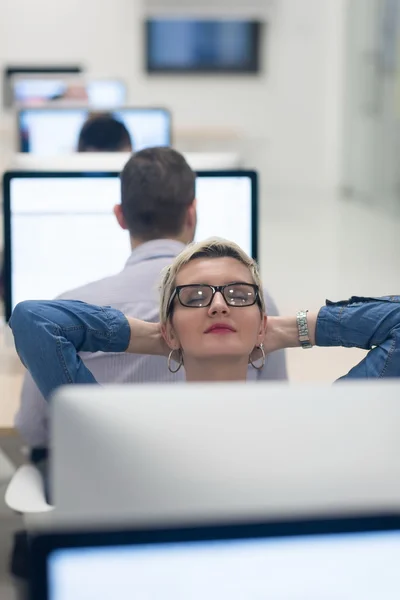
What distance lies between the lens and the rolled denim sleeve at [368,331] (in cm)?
195

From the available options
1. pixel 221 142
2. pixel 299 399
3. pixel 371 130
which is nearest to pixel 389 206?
pixel 371 130

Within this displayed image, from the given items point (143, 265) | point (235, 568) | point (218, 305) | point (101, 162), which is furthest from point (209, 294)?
point (101, 162)

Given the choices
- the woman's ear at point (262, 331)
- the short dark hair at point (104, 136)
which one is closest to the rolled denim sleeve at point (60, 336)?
the woman's ear at point (262, 331)

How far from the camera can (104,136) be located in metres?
4.68

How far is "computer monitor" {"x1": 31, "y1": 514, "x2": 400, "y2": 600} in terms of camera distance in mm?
868

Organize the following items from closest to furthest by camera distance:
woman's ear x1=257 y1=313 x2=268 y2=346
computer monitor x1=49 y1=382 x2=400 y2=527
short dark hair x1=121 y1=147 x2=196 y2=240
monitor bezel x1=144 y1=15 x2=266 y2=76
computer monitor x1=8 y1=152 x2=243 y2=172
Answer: computer monitor x1=49 y1=382 x2=400 y2=527 → woman's ear x1=257 y1=313 x2=268 y2=346 → short dark hair x1=121 y1=147 x2=196 y2=240 → computer monitor x1=8 y1=152 x2=243 y2=172 → monitor bezel x1=144 y1=15 x2=266 y2=76

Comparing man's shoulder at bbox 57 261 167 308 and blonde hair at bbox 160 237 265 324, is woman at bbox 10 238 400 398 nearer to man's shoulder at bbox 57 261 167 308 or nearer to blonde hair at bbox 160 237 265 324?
blonde hair at bbox 160 237 265 324

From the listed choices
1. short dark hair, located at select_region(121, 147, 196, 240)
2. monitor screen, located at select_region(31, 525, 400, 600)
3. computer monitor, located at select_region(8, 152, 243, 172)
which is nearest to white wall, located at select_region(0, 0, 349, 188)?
computer monitor, located at select_region(8, 152, 243, 172)

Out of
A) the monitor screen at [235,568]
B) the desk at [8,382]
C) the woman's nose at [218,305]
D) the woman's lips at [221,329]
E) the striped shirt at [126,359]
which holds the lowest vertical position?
the desk at [8,382]

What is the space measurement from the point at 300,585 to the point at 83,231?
7.28 feet

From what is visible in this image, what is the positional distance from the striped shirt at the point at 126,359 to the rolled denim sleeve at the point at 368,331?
0.33m

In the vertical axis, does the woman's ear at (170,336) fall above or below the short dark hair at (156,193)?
below

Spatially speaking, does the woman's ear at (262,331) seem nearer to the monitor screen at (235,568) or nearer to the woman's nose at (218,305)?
the woman's nose at (218,305)

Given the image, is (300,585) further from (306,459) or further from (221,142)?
(221,142)
